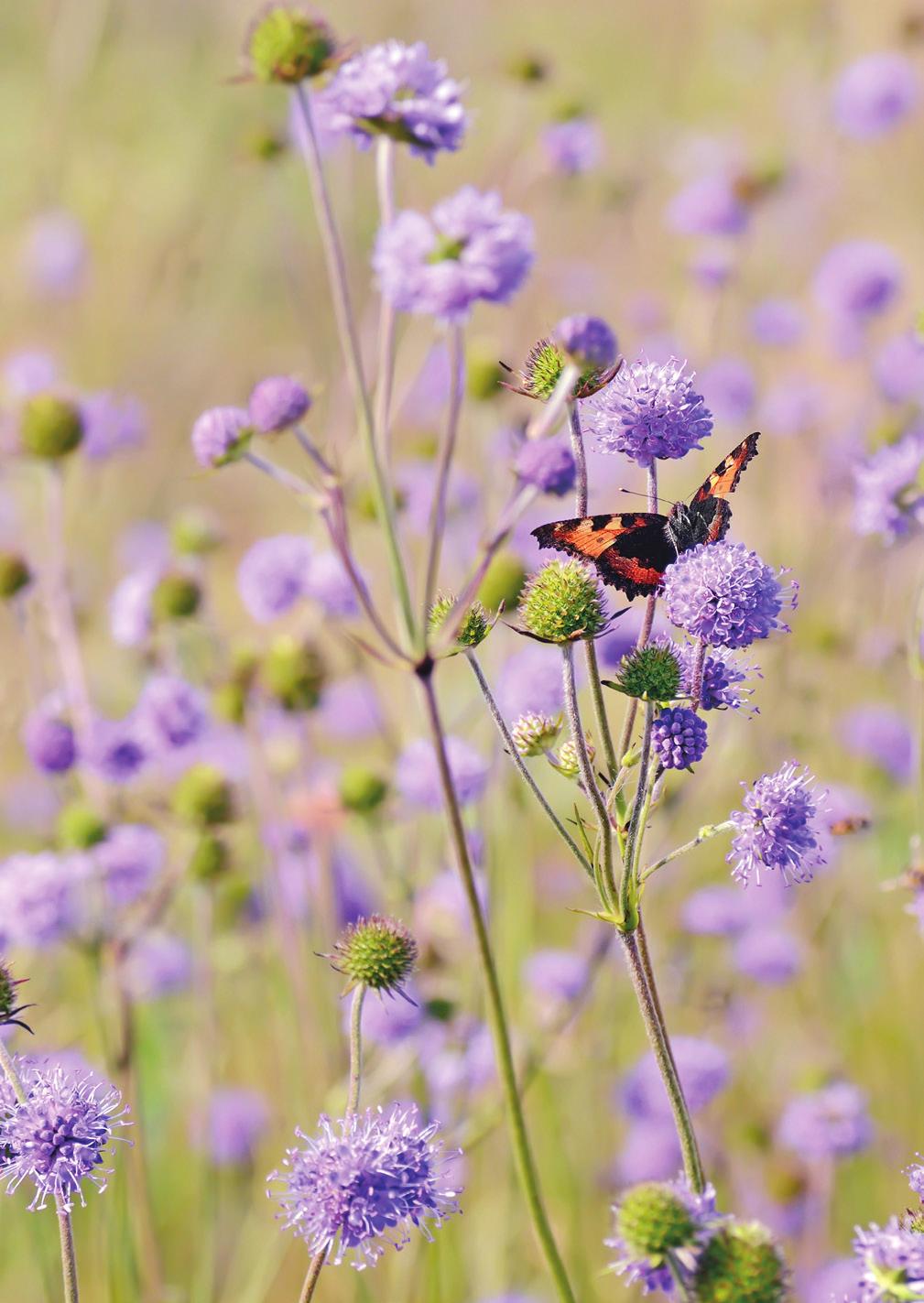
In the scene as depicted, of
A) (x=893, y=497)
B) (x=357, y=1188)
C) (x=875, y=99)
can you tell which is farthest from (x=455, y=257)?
(x=875, y=99)

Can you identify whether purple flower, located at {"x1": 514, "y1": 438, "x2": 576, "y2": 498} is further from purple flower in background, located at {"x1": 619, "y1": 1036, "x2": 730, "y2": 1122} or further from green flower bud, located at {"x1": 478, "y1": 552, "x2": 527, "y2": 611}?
A: purple flower in background, located at {"x1": 619, "y1": 1036, "x2": 730, "y2": 1122}

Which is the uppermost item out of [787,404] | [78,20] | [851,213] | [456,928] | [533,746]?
[851,213]

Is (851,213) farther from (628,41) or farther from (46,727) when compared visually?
(46,727)

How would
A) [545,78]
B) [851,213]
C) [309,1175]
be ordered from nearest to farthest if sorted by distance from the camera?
[309,1175] → [545,78] → [851,213]

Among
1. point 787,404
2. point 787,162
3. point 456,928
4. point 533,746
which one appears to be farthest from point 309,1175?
point 787,162

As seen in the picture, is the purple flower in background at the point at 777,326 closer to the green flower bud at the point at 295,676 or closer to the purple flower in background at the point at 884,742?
the purple flower in background at the point at 884,742

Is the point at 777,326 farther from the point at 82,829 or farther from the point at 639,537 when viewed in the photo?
the point at 639,537
